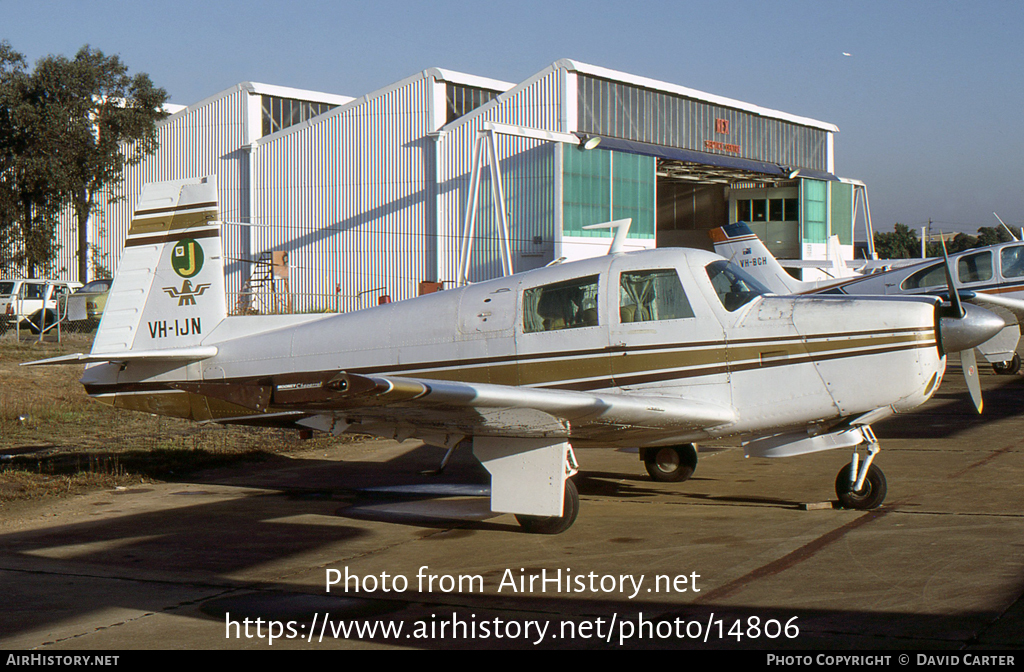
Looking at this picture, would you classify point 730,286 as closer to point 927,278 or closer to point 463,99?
point 927,278

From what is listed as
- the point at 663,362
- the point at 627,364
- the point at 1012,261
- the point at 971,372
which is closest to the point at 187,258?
the point at 627,364

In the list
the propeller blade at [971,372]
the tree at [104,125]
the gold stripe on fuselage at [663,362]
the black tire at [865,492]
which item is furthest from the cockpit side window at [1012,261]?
the tree at [104,125]

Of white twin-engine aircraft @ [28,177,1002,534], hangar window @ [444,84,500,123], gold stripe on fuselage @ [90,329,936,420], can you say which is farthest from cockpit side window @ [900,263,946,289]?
hangar window @ [444,84,500,123]

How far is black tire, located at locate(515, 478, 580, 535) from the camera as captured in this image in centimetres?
715

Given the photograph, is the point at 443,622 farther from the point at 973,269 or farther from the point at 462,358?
the point at 973,269

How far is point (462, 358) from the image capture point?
801 cm

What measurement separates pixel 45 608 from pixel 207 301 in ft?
14.1

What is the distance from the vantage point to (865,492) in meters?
7.51

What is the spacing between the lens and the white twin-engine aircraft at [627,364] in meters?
6.94

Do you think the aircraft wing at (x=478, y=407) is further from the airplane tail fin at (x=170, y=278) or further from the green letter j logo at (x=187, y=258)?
the green letter j logo at (x=187, y=258)

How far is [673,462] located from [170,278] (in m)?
5.52

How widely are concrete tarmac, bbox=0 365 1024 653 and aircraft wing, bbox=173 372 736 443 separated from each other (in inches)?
33.2

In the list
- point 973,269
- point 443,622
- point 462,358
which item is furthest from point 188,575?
point 973,269

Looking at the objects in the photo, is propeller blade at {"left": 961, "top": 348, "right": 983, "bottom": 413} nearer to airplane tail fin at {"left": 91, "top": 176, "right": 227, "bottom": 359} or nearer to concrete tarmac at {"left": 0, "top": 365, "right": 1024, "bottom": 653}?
concrete tarmac at {"left": 0, "top": 365, "right": 1024, "bottom": 653}
